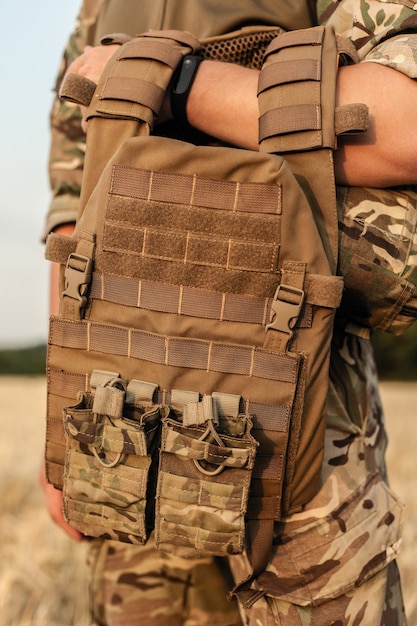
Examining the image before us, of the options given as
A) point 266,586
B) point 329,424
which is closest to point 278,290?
point 329,424

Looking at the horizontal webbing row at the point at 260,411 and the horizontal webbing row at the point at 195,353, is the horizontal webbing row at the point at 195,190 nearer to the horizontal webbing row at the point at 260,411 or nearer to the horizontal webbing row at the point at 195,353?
the horizontal webbing row at the point at 195,353

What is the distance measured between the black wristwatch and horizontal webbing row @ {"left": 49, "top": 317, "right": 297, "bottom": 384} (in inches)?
22.1

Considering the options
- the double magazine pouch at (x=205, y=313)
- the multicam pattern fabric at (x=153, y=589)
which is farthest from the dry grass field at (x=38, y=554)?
the double magazine pouch at (x=205, y=313)

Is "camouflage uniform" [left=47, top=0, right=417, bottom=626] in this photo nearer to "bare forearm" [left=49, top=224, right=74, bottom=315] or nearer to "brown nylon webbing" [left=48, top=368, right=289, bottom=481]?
"brown nylon webbing" [left=48, top=368, right=289, bottom=481]

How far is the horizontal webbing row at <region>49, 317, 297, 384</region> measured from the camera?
1.51 meters

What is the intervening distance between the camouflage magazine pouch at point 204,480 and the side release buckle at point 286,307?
0.74ft

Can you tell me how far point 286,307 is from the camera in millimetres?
1480

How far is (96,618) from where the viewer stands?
2291 millimetres

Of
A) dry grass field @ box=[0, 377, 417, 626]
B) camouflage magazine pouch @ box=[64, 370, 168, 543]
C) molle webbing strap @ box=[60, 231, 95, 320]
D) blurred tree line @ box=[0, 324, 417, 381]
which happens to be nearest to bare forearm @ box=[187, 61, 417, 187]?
molle webbing strap @ box=[60, 231, 95, 320]

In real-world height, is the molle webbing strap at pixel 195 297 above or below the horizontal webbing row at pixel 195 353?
above

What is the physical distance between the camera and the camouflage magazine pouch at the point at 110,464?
1.53 metres

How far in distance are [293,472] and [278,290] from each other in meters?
0.44

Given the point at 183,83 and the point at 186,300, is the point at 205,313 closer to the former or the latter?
the point at 186,300

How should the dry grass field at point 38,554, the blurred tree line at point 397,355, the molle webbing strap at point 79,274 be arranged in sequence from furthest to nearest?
the blurred tree line at point 397,355, the dry grass field at point 38,554, the molle webbing strap at point 79,274
